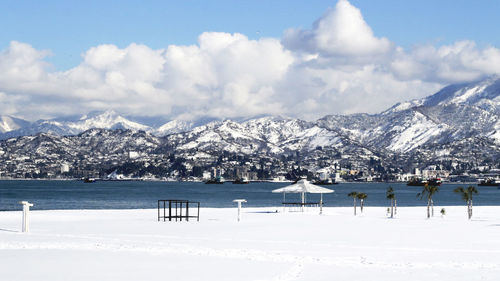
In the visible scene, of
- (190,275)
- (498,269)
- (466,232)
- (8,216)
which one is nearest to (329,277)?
(190,275)

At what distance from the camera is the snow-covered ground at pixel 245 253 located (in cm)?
2267

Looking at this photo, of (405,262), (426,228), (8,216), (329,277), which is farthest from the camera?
(8,216)

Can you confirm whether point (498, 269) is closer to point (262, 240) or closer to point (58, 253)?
point (262, 240)

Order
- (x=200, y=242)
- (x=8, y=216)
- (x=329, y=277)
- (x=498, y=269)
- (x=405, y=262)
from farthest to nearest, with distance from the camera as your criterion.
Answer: (x=8, y=216) < (x=200, y=242) < (x=405, y=262) < (x=498, y=269) < (x=329, y=277)

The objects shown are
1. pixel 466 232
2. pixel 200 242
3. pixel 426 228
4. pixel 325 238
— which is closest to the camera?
pixel 200 242

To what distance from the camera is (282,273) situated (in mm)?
22906

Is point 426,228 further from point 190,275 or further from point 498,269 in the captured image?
point 190,275

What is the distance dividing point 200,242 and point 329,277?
43.1ft

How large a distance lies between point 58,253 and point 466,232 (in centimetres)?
2771

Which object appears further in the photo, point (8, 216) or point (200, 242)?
point (8, 216)

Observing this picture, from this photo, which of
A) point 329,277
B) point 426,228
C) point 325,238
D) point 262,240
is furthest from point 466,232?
point 329,277

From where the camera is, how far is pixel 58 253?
2811 cm

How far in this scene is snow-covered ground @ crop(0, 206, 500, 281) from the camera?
22.7 m

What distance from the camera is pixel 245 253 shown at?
2881cm
